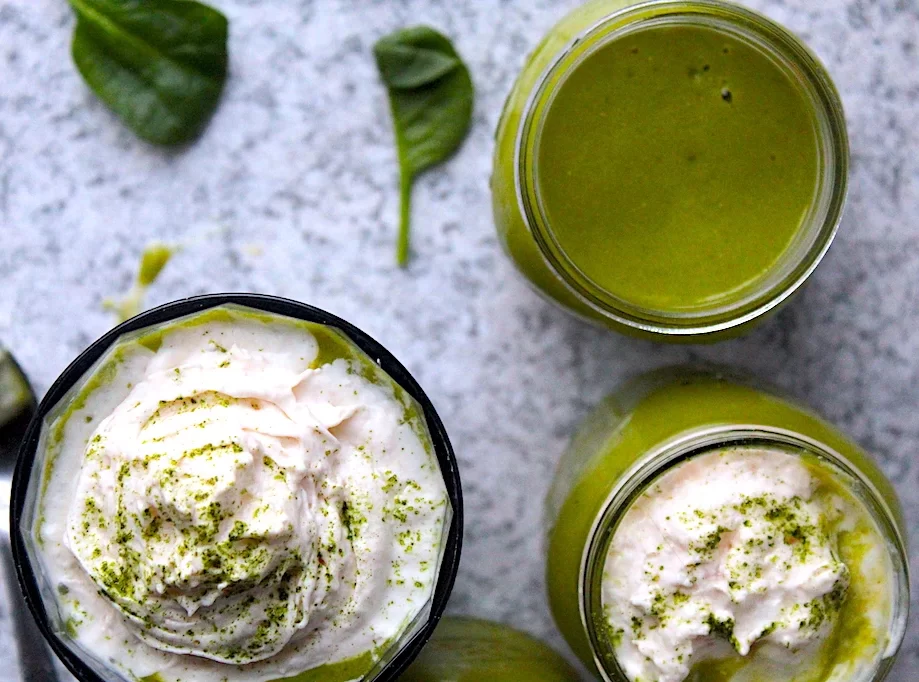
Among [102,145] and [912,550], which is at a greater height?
[102,145]

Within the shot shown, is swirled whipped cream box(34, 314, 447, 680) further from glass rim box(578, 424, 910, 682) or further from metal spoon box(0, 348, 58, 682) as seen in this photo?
metal spoon box(0, 348, 58, 682)

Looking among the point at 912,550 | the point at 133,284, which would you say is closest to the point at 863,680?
the point at 912,550

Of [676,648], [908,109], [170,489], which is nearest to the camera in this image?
[170,489]

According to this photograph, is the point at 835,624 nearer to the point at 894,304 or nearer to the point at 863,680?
the point at 863,680

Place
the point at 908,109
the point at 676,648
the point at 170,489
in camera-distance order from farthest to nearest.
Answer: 1. the point at 908,109
2. the point at 676,648
3. the point at 170,489

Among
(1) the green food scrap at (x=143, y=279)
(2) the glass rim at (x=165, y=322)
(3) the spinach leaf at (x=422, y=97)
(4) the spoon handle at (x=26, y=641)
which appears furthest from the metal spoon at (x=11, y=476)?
(3) the spinach leaf at (x=422, y=97)

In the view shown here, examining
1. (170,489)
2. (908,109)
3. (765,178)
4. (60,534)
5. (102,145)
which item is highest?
(908,109)
